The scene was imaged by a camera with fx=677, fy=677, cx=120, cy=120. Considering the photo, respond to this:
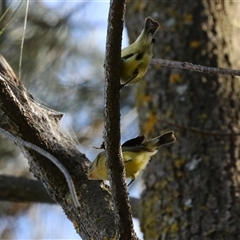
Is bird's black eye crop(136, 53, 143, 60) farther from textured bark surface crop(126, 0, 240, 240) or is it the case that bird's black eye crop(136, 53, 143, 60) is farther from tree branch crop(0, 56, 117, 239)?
textured bark surface crop(126, 0, 240, 240)

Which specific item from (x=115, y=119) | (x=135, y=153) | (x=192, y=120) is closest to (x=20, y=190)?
(x=192, y=120)

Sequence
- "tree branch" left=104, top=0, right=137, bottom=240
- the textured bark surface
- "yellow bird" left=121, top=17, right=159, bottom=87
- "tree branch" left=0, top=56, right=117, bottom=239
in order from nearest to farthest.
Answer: "tree branch" left=104, top=0, right=137, bottom=240 → "yellow bird" left=121, top=17, right=159, bottom=87 → "tree branch" left=0, top=56, right=117, bottom=239 → the textured bark surface

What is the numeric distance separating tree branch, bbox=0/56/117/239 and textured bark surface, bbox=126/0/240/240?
54 centimetres

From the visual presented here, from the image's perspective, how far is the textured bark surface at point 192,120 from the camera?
2072mm

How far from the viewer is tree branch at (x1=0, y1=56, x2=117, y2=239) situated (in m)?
1.51

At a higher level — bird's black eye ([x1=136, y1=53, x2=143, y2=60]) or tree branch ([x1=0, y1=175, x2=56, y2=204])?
tree branch ([x1=0, y1=175, x2=56, y2=204])

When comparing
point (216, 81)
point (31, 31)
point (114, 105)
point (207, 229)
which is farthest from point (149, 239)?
point (31, 31)

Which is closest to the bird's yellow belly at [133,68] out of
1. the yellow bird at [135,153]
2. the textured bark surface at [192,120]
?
the yellow bird at [135,153]

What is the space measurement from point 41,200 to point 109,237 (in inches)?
39.2

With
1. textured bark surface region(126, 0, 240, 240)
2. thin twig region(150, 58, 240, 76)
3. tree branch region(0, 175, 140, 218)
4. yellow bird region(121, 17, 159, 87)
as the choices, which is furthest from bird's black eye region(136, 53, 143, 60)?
tree branch region(0, 175, 140, 218)

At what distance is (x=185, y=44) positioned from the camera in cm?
249

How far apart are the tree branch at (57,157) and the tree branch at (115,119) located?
0.13m

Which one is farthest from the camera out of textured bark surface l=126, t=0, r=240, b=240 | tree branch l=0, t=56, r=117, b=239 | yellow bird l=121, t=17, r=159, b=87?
textured bark surface l=126, t=0, r=240, b=240

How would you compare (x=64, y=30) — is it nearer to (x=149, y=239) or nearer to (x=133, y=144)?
(x=149, y=239)
